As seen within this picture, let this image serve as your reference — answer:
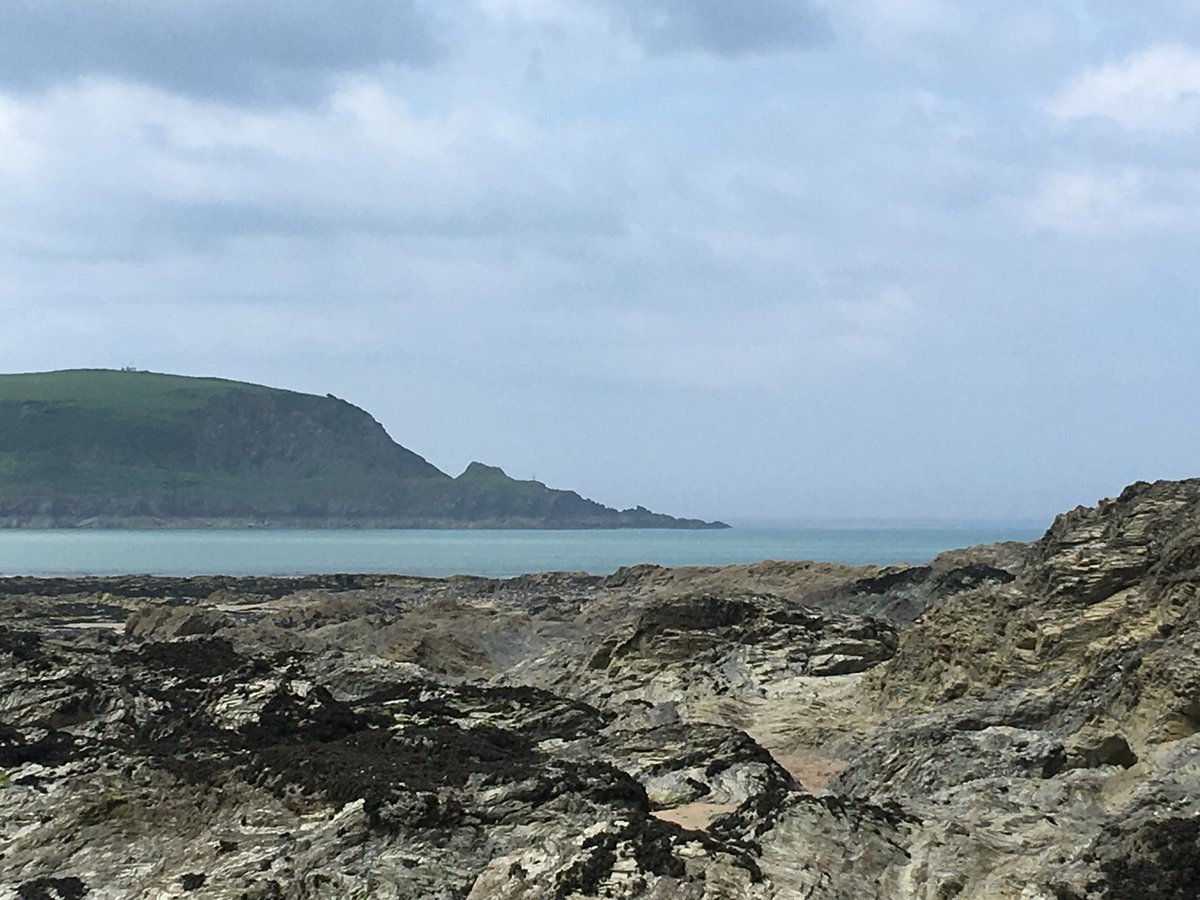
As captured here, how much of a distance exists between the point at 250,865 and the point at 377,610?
50.4 meters

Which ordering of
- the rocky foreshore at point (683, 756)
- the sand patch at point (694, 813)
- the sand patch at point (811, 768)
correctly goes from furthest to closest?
the sand patch at point (811, 768) → the sand patch at point (694, 813) → the rocky foreshore at point (683, 756)

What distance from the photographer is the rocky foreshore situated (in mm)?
12703

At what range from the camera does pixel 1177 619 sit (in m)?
20.2

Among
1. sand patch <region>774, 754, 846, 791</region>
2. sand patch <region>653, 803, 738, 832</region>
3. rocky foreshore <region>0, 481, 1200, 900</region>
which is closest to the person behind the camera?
rocky foreshore <region>0, 481, 1200, 900</region>

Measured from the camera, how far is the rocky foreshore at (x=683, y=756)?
12.7m

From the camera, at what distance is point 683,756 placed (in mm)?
19688

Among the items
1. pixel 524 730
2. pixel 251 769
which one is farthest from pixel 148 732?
pixel 524 730

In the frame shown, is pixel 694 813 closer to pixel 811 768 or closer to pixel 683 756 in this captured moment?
pixel 683 756

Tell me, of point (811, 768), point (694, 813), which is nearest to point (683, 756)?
point (694, 813)

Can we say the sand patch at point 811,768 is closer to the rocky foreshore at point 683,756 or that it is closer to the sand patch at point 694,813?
the rocky foreshore at point 683,756

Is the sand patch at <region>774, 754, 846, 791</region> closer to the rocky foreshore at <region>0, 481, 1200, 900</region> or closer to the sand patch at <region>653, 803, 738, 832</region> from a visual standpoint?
the rocky foreshore at <region>0, 481, 1200, 900</region>

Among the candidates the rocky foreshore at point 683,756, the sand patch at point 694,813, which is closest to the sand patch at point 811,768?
the rocky foreshore at point 683,756

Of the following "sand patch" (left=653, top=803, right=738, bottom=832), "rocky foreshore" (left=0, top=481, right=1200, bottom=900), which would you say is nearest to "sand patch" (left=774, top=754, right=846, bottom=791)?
"rocky foreshore" (left=0, top=481, right=1200, bottom=900)

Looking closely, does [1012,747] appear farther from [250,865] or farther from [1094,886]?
[250,865]
